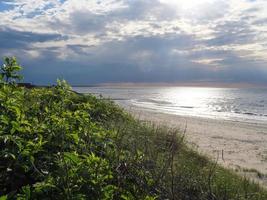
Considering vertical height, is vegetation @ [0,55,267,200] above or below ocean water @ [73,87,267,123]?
above

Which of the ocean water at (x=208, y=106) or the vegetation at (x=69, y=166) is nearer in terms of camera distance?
the vegetation at (x=69, y=166)

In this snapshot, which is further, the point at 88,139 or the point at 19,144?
the point at 88,139

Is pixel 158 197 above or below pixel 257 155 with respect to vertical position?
above

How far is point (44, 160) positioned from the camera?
13.0 ft

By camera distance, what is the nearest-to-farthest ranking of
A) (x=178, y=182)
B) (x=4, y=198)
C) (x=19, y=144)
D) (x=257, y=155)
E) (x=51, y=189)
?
(x=4, y=198) → (x=51, y=189) → (x=19, y=144) → (x=178, y=182) → (x=257, y=155)

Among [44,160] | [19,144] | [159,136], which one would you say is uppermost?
[19,144]

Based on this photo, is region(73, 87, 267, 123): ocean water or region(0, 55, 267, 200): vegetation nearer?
region(0, 55, 267, 200): vegetation

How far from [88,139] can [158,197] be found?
46.3 inches

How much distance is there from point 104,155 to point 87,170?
1.14 m

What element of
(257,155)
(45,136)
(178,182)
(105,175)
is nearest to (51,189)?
(105,175)

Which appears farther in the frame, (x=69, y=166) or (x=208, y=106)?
(x=208, y=106)

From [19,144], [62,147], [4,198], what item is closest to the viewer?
[4,198]

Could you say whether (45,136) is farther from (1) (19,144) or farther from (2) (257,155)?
(2) (257,155)

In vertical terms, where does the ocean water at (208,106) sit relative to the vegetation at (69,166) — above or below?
below
